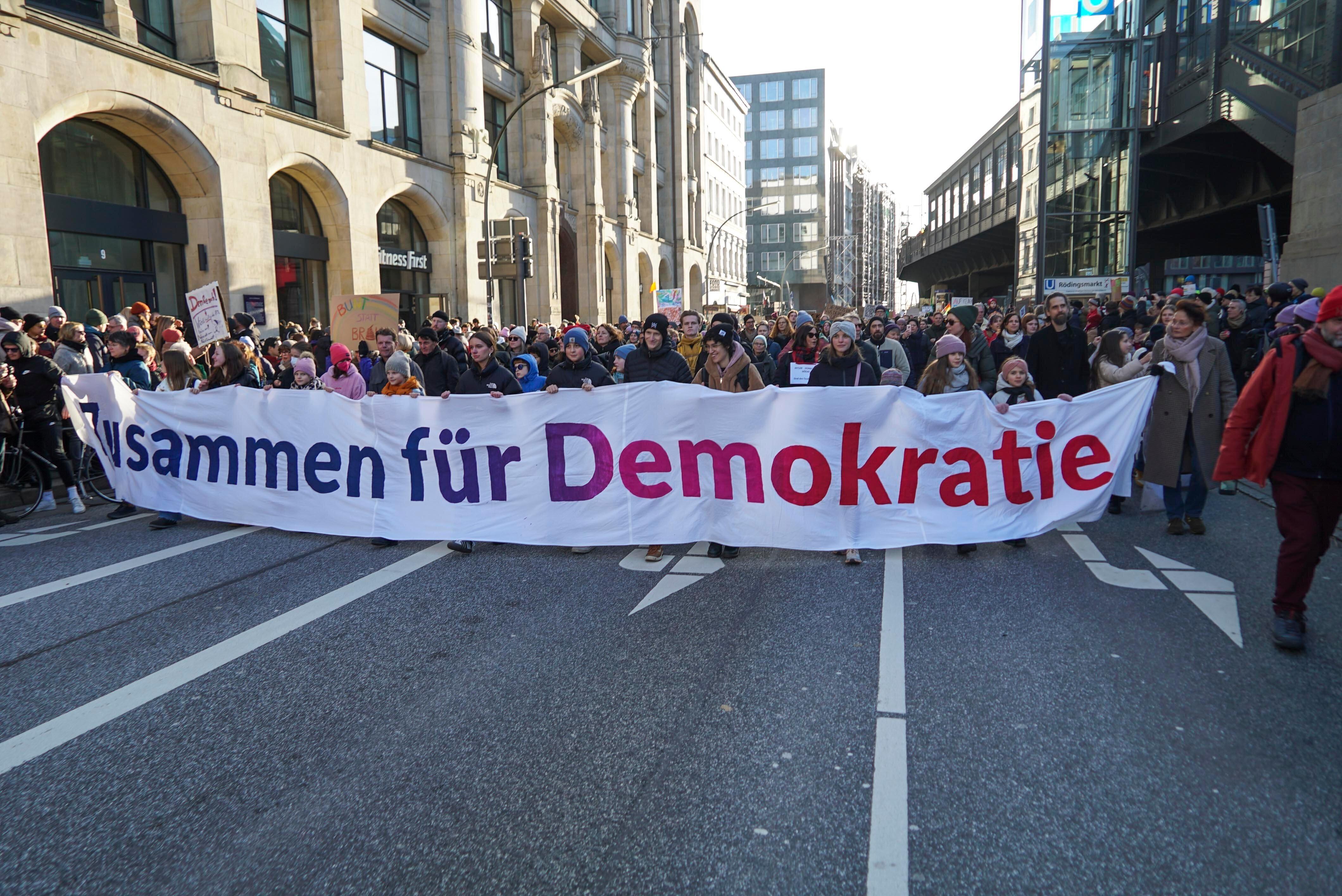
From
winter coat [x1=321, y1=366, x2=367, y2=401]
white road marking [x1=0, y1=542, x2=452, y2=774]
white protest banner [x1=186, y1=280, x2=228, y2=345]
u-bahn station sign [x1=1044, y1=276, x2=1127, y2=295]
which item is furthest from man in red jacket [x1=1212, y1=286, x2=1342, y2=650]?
u-bahn station sign [x1=1044, y1=276, x2=1127, y2=295]

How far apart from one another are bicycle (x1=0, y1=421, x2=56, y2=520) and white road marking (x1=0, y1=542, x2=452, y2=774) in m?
4.89

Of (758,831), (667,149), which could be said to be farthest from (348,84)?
(667,149)

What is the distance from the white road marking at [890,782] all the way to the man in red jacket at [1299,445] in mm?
1980

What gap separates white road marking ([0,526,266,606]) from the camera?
609 centimetres

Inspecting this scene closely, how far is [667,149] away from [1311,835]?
53.4 m

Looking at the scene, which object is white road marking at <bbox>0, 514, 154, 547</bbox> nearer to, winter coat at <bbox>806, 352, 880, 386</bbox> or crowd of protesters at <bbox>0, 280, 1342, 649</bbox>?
crowd of protesters at <bbox>0, 280, 1342, 649</bbox>

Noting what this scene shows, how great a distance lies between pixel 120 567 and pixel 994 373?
8.09 metres

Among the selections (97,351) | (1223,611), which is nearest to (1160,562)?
(1223,611)

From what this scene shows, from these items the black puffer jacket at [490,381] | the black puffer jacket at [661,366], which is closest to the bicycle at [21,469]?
the black puffer jacket at [490,381]

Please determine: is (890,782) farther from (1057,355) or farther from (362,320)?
(362,320)

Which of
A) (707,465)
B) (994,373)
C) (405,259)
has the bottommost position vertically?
(707,465)

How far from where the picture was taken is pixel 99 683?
4.50m

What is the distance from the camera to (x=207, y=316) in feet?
37.1

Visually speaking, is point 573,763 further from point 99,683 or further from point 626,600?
point 99,683
